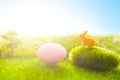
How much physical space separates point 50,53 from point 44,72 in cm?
83

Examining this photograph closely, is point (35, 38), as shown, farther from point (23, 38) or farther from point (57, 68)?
point (57, 68)

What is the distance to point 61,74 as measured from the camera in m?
12.5

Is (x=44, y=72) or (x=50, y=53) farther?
(x=50, y=53)

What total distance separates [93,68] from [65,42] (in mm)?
2903

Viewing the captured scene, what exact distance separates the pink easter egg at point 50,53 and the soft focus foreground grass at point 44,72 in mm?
300

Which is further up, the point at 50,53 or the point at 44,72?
the point at 50,53

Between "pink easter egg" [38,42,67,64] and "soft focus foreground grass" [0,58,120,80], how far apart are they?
0.98 feet

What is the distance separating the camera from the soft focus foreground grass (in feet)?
39.4

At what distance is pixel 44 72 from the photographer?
12.5 metres

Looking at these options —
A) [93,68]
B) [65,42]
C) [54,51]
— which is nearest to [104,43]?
[65,42]

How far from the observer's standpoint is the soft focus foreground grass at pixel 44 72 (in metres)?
12.0

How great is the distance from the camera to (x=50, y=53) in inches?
507

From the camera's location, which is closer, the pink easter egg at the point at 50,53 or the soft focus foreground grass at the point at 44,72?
the soft focus foreground grass at the point at 44,72

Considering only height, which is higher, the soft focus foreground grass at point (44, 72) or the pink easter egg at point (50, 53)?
the pink easter egg at point (50, 53)
